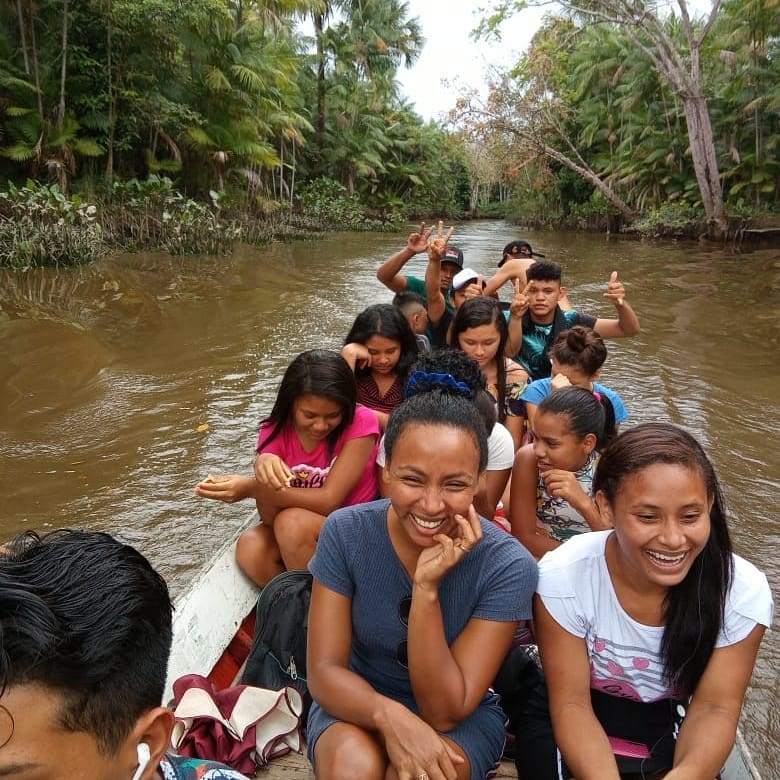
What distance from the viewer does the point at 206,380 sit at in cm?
731

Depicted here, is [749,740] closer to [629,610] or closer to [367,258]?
[629,610]

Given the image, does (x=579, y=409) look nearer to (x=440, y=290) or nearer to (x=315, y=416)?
(x=315, y=416)

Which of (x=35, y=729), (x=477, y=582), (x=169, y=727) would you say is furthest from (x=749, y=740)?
(x=35, y=729)

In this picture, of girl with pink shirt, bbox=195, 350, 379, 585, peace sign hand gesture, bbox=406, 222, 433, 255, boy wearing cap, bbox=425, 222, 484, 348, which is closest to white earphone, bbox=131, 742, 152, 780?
girl with pink shirt, bbox=195, 350, 379, 585

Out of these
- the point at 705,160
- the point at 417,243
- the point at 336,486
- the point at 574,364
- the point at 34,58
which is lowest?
the point at 336,486

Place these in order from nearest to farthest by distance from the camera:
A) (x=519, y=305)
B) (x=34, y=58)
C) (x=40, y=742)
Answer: (x=40, y=742)
(x=519, y=305)
(x=34, y=58)

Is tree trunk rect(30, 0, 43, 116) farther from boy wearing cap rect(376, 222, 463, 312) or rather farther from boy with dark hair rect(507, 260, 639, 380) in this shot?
boy with dark hair rect(507, 260, 639, 380)

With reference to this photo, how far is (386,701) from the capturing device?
1.68m

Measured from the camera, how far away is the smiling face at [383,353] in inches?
134

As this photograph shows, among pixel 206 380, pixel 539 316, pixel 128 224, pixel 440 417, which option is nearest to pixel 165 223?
pixel 128 224

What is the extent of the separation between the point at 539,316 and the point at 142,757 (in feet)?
12.6

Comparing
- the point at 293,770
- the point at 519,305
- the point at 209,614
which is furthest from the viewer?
the point at 519,305

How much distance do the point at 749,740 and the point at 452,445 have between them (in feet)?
6.84

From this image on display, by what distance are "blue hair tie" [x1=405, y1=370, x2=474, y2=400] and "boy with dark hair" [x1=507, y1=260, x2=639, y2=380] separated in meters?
2.17
